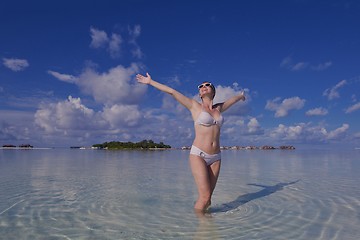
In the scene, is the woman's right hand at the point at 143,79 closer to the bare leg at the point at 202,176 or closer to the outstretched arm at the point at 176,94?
the outstretched arm at the point at 176,94

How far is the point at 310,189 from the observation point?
1002 cm

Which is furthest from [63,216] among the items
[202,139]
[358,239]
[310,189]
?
[310,189]

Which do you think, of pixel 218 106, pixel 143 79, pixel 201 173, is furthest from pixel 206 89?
pixel 201 173

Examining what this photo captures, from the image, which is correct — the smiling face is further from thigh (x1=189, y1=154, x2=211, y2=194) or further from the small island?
the small island

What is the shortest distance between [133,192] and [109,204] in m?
1.90

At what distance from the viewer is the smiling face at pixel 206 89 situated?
6805mm

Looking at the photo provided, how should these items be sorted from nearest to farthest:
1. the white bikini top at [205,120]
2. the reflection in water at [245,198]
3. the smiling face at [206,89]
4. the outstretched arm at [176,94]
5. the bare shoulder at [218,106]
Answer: the white bikini top at [205,120] → the outstretched arm at [176,94] → the smiling face at [206,89] → the bare shoulder at [218,106] → the reflection in water at [245,198]

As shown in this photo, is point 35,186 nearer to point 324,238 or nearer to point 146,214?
point 146,214

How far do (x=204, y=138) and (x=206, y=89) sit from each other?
1144 mm

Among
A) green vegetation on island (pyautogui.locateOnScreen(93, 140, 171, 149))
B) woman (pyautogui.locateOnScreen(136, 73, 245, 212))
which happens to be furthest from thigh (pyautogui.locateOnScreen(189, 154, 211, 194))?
green vegetation on island (pyautogui.locateOnScreen(93, 140, 171, 149))

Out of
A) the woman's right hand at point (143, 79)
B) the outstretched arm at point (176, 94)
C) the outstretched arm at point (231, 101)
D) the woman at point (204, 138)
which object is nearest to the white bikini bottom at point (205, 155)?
the woman at point (204, 138)

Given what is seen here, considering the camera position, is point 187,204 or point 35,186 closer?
point 187,204

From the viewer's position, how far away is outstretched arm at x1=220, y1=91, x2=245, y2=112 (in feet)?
23.7

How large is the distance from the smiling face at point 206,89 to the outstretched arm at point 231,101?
0.49 metres
